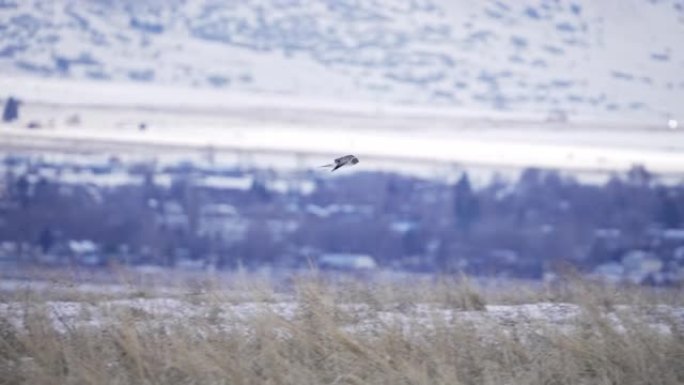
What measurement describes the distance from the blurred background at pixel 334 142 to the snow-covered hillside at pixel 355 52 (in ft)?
0.46

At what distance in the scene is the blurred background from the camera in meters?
35.5

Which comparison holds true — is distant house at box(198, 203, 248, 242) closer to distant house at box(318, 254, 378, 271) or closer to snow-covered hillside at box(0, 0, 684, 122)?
distant house at box(318, 254, 378, 271)

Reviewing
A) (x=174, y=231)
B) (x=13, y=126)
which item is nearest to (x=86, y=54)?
(x=13, y=126)

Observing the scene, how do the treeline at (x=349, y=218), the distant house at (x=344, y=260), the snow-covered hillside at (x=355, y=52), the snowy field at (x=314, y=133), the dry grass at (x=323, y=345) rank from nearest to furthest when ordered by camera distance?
1. the dry grass at (x=323, y=345)
2. the distant house at (x=344, y=260)
3. the treeline at (x=349, y=218)
4. the snowy field at (x=314, y=133)
5. the snow-covered hillside at (x=355, y=52)

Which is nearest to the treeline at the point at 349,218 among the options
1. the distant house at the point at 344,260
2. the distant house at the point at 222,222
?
the distant house at the point at 222,222

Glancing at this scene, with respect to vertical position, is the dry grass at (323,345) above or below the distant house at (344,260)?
above

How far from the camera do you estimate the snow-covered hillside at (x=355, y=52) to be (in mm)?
69938

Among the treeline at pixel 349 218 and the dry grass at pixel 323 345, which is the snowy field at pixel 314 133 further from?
the dry grass at pixel 323 345

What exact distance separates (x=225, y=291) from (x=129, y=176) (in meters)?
28.5

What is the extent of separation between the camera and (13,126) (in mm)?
51125

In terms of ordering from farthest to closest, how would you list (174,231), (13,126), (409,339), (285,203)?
(13,126), (285,203), (174,231), (409,339)

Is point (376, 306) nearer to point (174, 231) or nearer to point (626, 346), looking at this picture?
point (626, 346)

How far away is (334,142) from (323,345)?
40959mm

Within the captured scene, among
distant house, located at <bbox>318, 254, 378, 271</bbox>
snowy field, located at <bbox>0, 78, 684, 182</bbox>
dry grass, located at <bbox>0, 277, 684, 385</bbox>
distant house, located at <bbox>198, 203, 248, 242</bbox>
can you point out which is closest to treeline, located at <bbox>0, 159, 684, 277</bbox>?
distant house, located at <bbox>198, 203, 248, 242</bbox>
